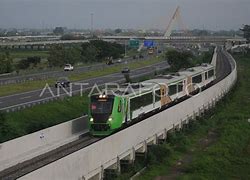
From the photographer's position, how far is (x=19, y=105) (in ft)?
121

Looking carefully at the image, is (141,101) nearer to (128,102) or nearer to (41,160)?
(128,102)

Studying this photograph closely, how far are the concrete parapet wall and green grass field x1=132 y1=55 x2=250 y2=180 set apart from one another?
4.11m

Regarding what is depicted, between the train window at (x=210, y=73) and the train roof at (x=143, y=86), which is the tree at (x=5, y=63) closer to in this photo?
the train window at (x=210, y=73)

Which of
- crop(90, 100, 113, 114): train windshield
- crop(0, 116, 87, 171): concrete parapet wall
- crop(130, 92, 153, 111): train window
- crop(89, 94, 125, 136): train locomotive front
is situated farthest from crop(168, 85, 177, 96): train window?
crop(90, 100, 113, 114): train windshield

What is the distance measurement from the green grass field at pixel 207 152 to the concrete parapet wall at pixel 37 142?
4.11 m

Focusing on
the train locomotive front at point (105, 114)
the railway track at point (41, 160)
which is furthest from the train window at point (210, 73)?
the railway track at point (41, 160)

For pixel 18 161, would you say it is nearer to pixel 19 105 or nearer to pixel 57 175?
pixel 57 175

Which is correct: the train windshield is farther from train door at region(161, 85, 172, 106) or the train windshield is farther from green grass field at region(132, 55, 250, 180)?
train door at region(161, 85, 172, 106)

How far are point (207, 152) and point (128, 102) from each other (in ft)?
17.9

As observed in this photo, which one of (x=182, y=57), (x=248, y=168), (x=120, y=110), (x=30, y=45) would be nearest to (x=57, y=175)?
(x=120, y=110)

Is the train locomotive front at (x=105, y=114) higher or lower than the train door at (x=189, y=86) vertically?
higher

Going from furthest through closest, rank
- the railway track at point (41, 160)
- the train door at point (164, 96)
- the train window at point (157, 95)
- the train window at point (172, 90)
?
1. the train window at point (172, 90)
2. the train door at point (164, 96)
3. the train window at point (157, 95)
4. the railway track at point (41, 160)

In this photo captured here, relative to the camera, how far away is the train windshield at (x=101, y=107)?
77.8ft

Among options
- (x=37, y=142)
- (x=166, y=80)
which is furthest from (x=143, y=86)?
(x=37, y=142)
